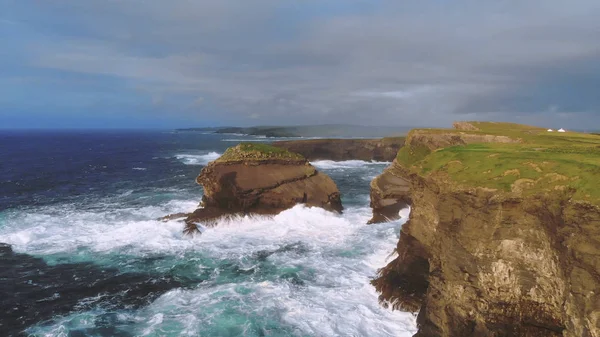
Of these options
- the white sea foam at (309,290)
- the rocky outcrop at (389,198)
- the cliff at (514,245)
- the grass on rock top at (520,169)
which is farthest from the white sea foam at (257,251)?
the grass on rock top at (520,169)

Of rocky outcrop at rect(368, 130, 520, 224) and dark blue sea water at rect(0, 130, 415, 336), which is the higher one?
rocky outcrop at rect(368, 130, 520, 224)

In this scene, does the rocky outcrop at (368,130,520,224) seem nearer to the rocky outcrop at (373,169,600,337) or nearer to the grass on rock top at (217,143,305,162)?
the grass on rock top at (217,143,305,162)

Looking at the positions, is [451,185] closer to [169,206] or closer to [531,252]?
[531,252]

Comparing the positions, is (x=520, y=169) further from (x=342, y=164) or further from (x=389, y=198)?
(x=342, y=164)

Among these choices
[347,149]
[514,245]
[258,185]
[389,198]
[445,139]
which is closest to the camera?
[514,245]

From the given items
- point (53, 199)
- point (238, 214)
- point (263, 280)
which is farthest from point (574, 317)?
point (53, 199)

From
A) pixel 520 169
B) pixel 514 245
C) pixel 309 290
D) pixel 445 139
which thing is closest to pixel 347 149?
pixel 445 139

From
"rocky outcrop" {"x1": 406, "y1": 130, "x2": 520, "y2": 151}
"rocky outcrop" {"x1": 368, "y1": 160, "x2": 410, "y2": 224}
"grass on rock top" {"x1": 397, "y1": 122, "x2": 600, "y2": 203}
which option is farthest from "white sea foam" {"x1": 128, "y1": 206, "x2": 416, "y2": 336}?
"rocky outcrop" {"x1": 406, "y1": 130, "x2": 520, "y2": 151}
